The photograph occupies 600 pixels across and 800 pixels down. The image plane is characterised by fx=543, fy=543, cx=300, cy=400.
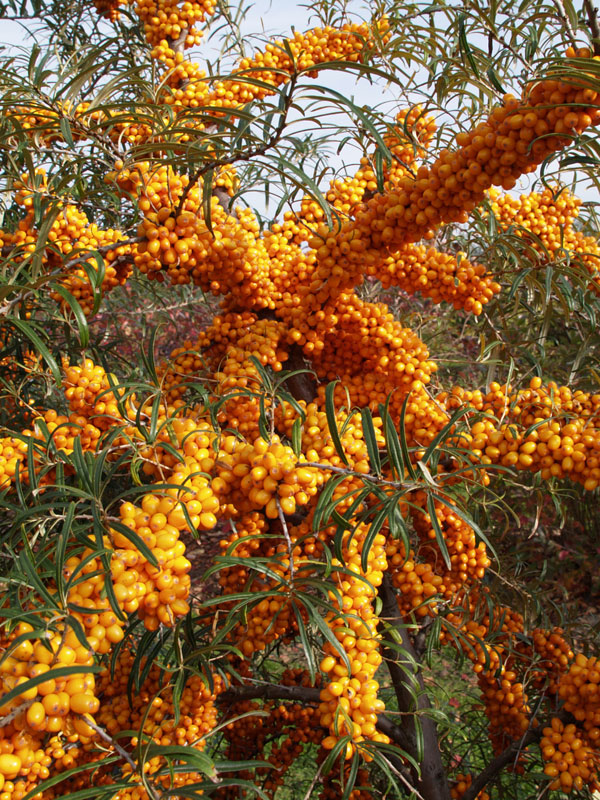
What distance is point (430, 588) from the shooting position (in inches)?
45.2

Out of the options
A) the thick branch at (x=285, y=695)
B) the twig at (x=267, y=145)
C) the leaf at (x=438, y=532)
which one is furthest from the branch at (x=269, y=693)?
the twig at (x=267, y=145)

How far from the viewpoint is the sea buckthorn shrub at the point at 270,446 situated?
2.27 feet

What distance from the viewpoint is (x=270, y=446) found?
2.65 feet

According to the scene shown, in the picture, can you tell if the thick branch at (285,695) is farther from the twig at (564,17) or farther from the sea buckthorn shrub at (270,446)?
the twig at (564,17)

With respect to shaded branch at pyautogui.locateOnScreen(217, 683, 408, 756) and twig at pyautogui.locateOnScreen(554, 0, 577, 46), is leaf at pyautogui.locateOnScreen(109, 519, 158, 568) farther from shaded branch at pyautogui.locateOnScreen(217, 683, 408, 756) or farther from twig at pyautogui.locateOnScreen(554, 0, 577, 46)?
twig at pyautogui.locateOnScreen(554, 0, 577, 46)

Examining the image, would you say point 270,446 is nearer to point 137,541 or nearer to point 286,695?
point 137,541

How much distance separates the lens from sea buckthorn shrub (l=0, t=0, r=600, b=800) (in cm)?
69

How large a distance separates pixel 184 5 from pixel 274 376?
1219 millimetres

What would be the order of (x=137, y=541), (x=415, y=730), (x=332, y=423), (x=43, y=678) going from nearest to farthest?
(x=43, y=678)
(x=137, y=541)
(x=332, y=423)
(x=415, y=730)

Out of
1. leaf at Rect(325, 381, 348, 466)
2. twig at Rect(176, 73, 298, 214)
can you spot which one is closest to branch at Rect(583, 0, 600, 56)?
twig at Rect(176, 73, 298, 214)

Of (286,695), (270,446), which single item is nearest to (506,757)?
(286,695)

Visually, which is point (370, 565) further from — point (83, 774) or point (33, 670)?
point (83, 774)

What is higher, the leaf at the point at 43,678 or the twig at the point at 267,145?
the twig at the point at 267,145

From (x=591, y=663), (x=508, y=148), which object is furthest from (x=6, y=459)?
(x=591, y=663)
